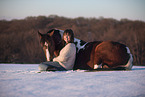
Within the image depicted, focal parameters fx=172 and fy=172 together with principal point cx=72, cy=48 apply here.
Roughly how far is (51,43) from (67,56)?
618mm

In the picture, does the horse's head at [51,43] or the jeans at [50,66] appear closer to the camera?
the jeans at [50,66]

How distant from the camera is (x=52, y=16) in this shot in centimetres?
2931

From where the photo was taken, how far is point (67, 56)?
16.5ft

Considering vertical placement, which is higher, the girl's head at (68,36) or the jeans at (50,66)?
the girl's head at (68,36)

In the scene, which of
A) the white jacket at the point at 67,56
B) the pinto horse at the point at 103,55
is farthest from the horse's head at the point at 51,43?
the white jacket at the point at 67,56

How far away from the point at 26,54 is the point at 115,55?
30.0ft

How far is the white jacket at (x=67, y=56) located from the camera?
16.4 feet

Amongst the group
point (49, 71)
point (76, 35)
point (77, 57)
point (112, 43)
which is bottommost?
point (49, 71)

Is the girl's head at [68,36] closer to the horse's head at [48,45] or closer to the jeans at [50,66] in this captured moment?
the horse's head at [48,45]

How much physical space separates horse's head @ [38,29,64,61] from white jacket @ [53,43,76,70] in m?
0.28

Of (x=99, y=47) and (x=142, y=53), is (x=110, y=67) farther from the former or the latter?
(x=142, y=53)

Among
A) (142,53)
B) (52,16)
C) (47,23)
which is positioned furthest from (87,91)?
(52,16)

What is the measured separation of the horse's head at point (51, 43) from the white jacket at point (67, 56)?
0.28 m

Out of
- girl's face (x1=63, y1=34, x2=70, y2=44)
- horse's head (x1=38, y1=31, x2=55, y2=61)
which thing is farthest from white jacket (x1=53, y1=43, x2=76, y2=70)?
horse's head (x1=38, y1=31, x2=55, y2=61)
